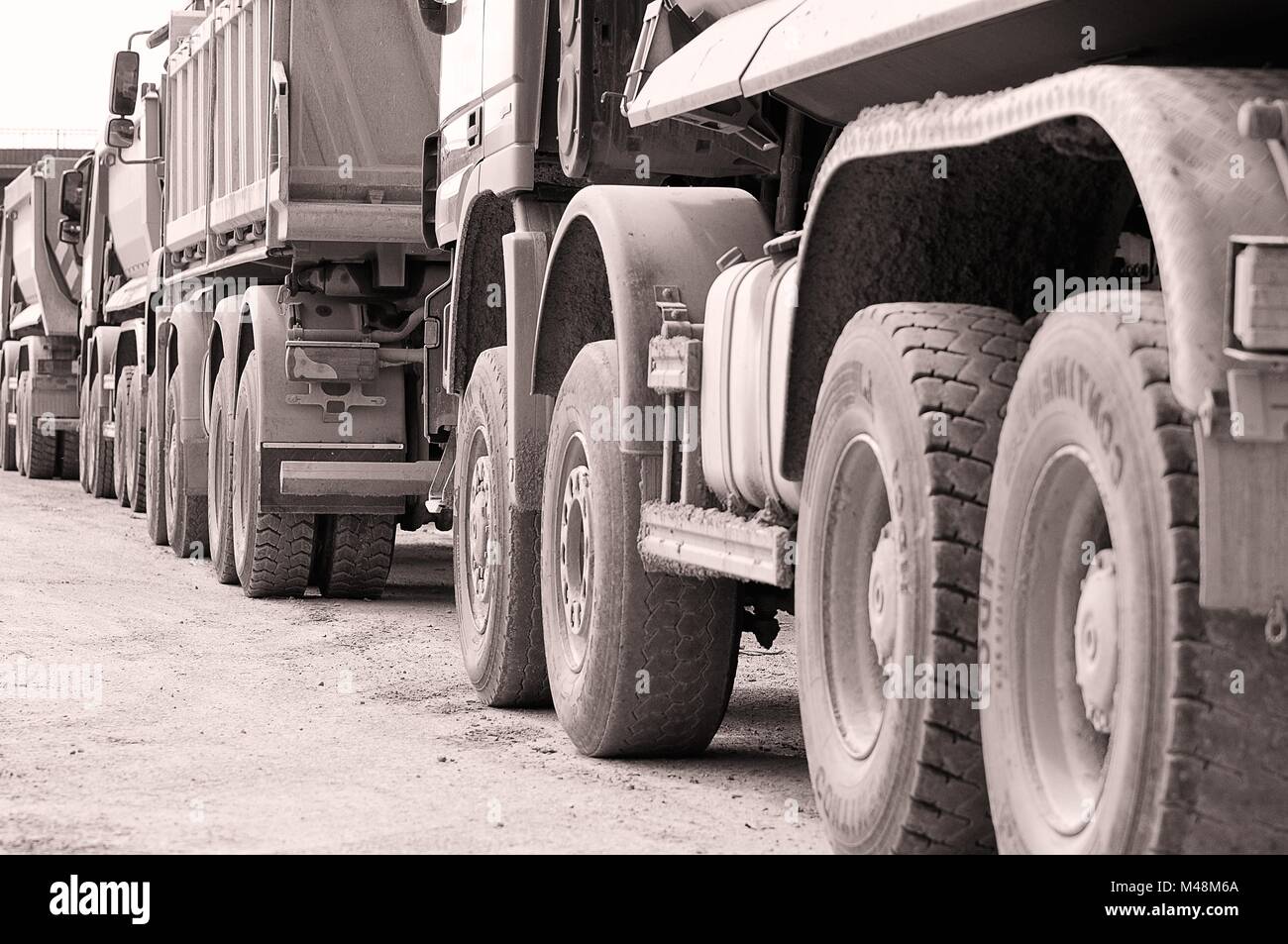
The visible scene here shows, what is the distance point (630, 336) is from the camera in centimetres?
540

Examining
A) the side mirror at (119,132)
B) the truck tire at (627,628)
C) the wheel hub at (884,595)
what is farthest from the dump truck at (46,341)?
the wheel hub at (884,595)

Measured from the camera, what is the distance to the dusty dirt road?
4.79 m

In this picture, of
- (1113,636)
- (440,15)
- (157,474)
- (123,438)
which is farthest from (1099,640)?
(123,438)

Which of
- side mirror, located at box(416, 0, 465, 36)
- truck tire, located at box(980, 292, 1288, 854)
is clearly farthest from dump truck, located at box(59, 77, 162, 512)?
truck tire, located at box(980, 292, 1288, 854)

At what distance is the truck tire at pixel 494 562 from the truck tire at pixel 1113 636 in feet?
10.5

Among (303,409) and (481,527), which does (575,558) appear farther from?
(303,409)

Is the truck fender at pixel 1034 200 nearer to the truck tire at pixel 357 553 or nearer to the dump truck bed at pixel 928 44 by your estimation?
the dump truck bed at pixel 928 44

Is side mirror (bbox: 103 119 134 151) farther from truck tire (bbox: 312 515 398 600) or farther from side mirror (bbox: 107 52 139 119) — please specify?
truck tire (bbox: 312 515 398 600)

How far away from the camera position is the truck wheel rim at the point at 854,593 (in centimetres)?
407

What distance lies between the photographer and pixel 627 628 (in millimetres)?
5500

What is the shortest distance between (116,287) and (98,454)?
1.56m

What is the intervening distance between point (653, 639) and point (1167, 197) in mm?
2923
